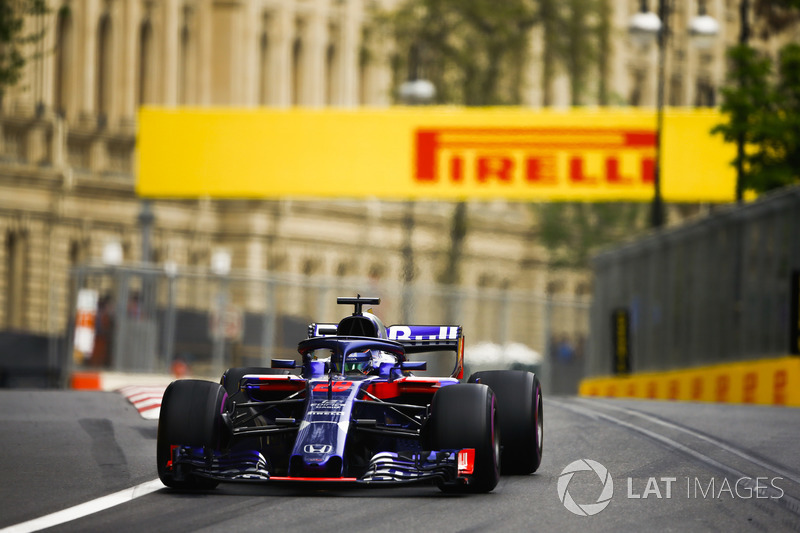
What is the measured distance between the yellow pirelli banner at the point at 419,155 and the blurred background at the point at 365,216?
1451mm

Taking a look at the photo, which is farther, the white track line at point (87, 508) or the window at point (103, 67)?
the window at point (103, 67)

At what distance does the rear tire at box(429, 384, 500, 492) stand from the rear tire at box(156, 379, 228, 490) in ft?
4.02

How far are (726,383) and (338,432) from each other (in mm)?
14151

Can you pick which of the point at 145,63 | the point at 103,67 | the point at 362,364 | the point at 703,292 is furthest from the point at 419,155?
the point at 145,63

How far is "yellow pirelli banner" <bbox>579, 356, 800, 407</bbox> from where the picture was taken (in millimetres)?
20859

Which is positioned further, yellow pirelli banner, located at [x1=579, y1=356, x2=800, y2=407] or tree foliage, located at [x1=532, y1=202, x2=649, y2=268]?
tree foliage, located at [x1=532, y1=202, x2=649, y2=268]

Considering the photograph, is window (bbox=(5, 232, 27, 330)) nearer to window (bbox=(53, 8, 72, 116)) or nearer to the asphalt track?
window (bbox=(53, 8, 72, 116))

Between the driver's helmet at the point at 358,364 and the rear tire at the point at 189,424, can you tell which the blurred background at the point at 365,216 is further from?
the rear tire at the point at 189,424

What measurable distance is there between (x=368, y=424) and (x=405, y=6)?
138 feet

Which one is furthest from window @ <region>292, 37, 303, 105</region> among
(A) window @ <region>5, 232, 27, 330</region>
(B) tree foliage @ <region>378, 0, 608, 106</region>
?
(A) window @ <region>5, 232, 27, 330</region>

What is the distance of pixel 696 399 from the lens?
2489 centimetres

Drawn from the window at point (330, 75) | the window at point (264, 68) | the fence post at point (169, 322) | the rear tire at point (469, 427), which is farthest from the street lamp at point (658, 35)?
the window at point (330, 75)

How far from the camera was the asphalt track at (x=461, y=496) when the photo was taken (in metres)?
9.00

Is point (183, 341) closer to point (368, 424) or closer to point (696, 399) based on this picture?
point (696, 399)
